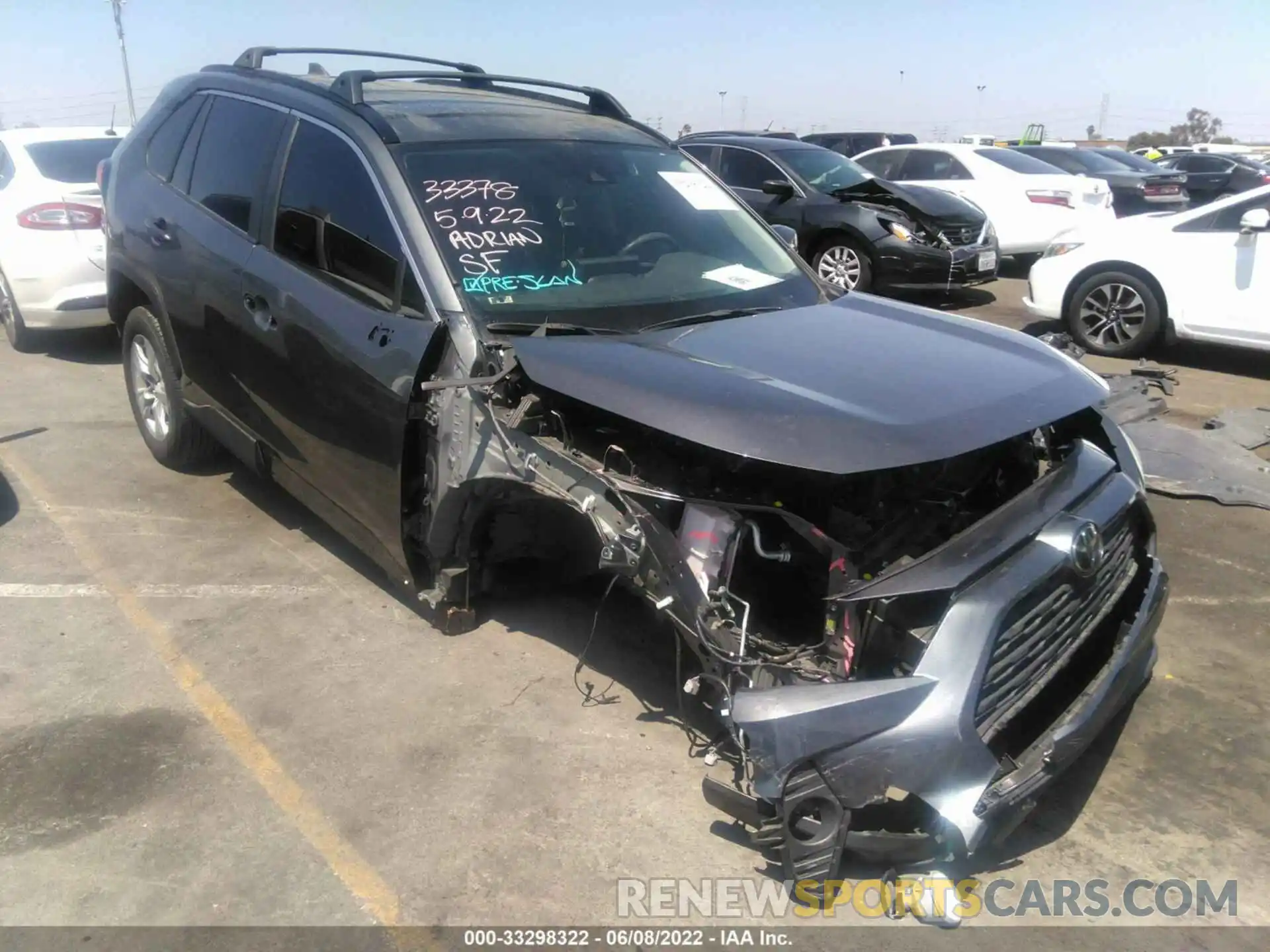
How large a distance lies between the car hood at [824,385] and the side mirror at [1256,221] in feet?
16.5

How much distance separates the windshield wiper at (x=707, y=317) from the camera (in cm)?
356

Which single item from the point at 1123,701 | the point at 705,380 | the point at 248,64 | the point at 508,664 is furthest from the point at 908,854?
the point at 248,64

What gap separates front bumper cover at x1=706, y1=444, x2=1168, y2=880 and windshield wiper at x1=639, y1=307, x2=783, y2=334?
4.25 feet

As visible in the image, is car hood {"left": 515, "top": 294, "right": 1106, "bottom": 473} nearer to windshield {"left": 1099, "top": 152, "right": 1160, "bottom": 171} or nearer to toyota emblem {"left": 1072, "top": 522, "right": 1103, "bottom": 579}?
toyota emblem {"left": 1072, "top": 522, "right": 1103, "bottom": 579}

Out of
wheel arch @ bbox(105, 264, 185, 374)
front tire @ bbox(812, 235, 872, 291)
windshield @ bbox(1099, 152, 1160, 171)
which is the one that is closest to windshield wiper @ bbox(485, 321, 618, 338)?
wheel arch @ bbox(105, 264, 185, 374)

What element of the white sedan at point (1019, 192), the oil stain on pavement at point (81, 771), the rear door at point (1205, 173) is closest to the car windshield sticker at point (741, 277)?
the oil stain on pavement at point (81, 771)

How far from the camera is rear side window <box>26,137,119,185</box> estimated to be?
7781 mm

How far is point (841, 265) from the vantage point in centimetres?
1030

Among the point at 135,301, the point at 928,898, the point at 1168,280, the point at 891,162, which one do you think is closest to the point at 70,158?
the point at 135,301

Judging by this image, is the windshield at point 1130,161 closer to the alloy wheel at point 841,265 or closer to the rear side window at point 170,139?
the alloy wheel at point 841,265

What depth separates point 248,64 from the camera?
16.6 ft

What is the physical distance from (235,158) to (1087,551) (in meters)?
3.84

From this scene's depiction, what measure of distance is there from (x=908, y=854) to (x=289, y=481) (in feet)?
9.81

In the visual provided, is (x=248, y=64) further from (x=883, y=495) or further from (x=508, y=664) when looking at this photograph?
(x=883, y=495)
